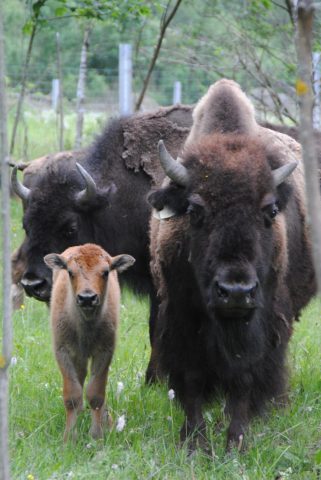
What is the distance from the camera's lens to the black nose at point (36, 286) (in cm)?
703

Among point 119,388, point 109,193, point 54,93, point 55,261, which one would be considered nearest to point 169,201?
point 55,261

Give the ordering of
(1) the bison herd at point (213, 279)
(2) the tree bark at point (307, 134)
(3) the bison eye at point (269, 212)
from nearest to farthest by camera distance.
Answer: (2) the tree bark at point (307, 134) < (1) the bison herd at point (213, 279) < (3) the bison eye at point (269, 212)

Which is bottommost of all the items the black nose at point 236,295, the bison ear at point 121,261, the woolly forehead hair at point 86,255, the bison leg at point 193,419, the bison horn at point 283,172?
the bison leg at point 193,419

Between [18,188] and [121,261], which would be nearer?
[121,261]

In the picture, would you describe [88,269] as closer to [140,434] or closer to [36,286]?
[140,434]

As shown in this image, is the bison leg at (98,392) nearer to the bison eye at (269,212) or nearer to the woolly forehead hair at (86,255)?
the woolly forehead hair at (86,255)

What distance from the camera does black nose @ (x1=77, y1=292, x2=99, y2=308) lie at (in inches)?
210

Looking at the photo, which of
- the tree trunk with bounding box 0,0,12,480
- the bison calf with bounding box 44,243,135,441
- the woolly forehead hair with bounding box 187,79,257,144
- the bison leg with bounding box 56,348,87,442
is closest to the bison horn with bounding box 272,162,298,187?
the woolly forehead hair with bounding box 187,79,257,144

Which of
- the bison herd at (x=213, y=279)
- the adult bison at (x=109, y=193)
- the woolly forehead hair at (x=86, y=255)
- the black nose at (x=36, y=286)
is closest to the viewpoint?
the bison herd at (x=213, y=279)

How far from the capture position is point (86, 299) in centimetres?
534

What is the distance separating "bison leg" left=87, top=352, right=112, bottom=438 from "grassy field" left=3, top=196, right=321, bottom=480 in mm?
83

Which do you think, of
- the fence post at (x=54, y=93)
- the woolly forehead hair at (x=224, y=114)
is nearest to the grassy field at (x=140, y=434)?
the woolly forehead hair at (x=224, y=114)

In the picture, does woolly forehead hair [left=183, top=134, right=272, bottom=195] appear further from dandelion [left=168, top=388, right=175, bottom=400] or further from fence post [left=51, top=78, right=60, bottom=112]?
fence post [left=51, top=78, right=60, bottom=112]

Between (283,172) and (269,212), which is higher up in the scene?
(283,172)
